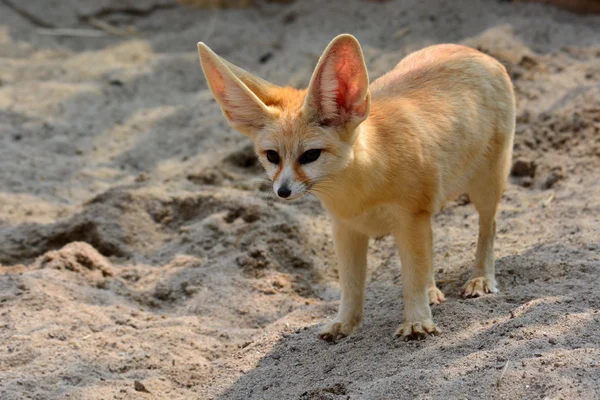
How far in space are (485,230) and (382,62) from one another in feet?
10.6

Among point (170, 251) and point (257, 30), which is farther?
point (257, 30)

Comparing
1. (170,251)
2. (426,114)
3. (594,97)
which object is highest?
(426,114)

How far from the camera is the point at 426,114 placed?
458cm

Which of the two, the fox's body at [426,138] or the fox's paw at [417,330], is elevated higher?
the fox's body at [426,138]

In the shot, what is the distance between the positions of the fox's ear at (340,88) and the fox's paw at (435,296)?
1314 mm

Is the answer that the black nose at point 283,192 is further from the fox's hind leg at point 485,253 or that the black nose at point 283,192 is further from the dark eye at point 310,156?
the fox's hind leg at point 485,253

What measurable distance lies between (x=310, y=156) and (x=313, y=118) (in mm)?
200

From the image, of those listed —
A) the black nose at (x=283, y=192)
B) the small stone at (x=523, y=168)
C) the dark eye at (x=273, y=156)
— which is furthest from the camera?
the small stone at (x=523, y=168)

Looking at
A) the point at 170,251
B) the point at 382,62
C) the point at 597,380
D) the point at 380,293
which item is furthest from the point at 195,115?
the point at 597,380

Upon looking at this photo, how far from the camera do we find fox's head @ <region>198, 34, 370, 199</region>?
3998 millimetres

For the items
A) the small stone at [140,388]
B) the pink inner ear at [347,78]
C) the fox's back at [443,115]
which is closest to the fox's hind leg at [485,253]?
the fox's back at [443,115]

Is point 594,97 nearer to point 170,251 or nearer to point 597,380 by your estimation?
point 170,251

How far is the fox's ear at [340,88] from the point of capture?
3969mm

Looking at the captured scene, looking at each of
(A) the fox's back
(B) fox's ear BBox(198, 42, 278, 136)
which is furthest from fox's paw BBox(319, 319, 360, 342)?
(B) fox's ear BBox(198, 42, 278, 136)
